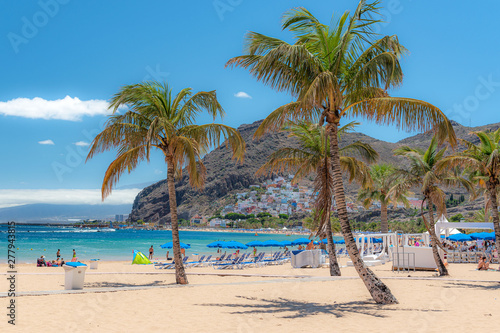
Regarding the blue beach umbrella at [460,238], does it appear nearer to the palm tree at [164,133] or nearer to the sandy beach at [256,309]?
the sandy beach at [256,309]

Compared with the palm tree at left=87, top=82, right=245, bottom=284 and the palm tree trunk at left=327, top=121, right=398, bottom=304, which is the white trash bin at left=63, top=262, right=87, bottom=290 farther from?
the palm tree trunk at left=327, top=121, right=398, bottom=304

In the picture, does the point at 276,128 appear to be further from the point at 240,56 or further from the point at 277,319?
the point at 277,319

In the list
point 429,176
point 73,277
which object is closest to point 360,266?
point 73,277

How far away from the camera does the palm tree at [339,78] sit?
9297mm

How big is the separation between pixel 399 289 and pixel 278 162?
5.72 meters

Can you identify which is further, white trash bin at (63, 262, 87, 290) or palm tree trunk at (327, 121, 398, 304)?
white trash bin at (63, 262, 87, 290)

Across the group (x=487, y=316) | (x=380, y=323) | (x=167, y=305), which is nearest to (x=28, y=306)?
(x=167, y=305)

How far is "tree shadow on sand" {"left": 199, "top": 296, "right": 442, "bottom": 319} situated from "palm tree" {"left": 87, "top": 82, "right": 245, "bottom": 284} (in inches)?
183

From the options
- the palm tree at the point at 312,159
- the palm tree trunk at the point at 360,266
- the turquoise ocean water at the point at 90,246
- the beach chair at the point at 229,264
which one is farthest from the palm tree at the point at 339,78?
the turquoise ocean water at the point at 90,246

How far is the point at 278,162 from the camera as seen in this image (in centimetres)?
1548

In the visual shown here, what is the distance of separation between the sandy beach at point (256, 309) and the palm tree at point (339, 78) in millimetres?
1358

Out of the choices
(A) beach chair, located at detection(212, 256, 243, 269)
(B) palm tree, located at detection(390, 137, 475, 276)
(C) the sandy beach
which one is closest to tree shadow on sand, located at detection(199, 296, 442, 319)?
(C) the sandy beach

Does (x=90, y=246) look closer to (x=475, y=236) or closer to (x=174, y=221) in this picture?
(x=475, y=236)

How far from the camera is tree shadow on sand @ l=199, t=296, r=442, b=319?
870 centimetres
